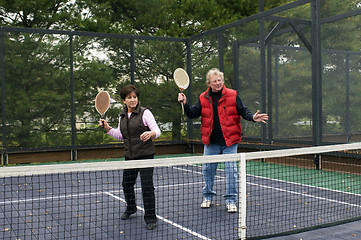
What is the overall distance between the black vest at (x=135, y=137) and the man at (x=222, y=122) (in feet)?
2.79

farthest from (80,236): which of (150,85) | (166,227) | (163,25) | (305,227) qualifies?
(163,25)

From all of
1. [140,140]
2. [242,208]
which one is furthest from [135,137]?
[242,208]

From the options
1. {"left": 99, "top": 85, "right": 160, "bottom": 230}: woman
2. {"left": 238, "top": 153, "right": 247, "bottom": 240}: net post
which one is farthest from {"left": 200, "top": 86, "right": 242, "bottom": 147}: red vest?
{"left": 238, "top": 153, "right": 247, "bottom": 240}: net post

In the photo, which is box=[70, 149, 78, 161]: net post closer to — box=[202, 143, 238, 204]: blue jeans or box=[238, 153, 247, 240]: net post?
box=[202, 143, 238, 204]: blue jeans

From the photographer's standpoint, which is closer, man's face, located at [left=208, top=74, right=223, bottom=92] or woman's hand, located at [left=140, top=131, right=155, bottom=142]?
woman's hand, located at [left=140, top=131, right=155, bottom=142]

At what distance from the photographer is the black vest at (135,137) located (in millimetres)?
4957

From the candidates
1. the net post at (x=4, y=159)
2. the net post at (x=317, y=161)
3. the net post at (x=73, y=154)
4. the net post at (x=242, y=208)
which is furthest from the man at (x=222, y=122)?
the net post at (x=4, y=159)

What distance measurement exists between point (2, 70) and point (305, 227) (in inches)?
365

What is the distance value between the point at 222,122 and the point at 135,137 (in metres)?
1.29

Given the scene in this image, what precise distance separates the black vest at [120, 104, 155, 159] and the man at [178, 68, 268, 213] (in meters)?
0.85

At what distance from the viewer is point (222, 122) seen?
5.62 meters

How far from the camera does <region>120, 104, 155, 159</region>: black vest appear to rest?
496 centimetres

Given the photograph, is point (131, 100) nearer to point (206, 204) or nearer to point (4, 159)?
point (206, 204)

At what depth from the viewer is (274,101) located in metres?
10.8
